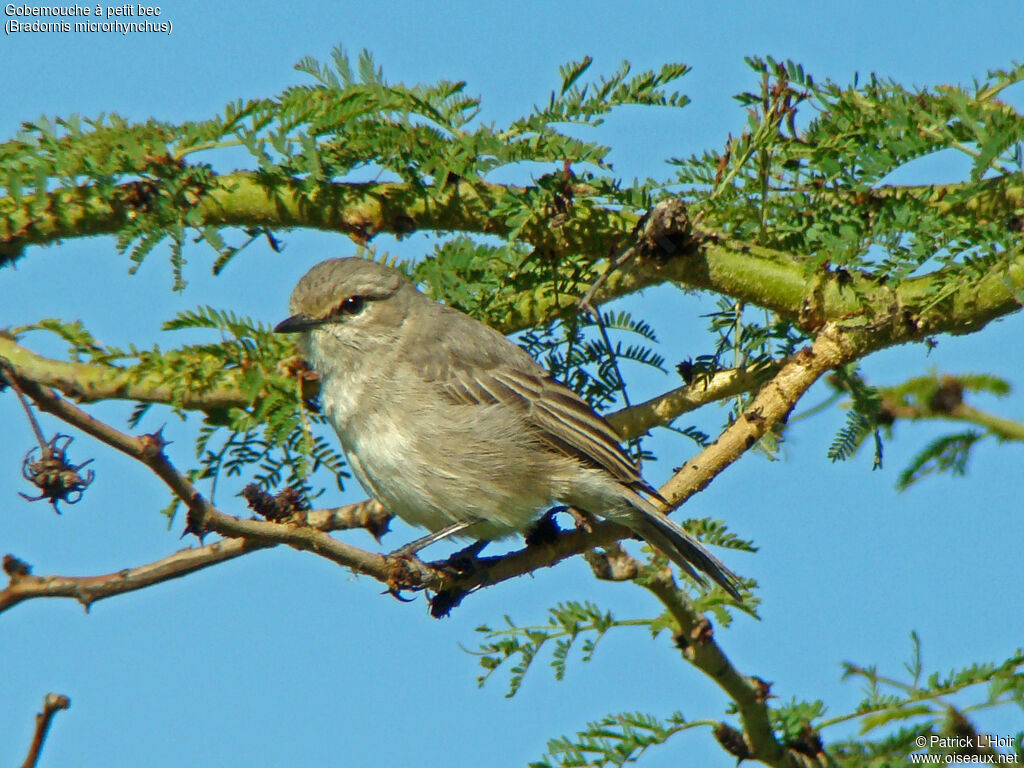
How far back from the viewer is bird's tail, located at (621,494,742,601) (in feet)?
13.6

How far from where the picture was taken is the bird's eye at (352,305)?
505 centimetres

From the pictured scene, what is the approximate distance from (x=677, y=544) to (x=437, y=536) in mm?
1047

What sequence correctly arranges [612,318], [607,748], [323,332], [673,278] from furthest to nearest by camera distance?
[323,332], [612,318], [673,278], [607,748]

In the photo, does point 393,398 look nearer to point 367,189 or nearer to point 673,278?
point 367,189

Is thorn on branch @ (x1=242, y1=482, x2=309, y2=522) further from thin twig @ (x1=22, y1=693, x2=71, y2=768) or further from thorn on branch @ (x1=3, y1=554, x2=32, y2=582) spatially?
thin twig @ (x1=22, y1=693, x2=71, y2=768)

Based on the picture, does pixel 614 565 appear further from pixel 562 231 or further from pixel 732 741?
pixel 562 231

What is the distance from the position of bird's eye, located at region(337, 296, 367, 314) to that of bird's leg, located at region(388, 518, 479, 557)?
110 cm

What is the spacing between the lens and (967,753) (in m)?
3.69

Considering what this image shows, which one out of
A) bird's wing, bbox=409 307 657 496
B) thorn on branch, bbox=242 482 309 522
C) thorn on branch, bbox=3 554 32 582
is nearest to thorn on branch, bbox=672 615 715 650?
bird's wing, bbox=409 307 657 496

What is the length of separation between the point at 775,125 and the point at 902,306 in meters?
0.82

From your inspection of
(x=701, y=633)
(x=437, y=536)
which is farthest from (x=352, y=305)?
(x=701, y=633)

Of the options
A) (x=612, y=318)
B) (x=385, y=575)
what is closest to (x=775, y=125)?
(x=612, y=318)

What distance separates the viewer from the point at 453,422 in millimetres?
4812

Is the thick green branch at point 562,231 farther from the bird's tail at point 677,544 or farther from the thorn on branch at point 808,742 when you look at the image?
the thorn on branch at point 808,742
